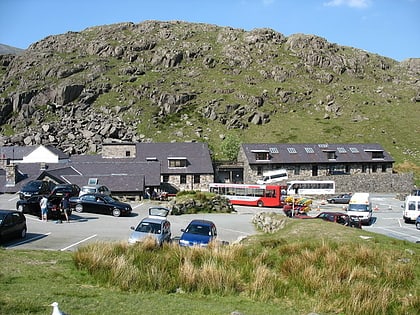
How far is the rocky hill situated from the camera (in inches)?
4358

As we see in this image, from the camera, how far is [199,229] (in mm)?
22375

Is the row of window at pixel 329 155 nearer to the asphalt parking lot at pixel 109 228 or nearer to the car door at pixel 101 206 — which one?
the asphalt parking lot at pixel 109 228

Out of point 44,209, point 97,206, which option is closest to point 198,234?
point 44,209

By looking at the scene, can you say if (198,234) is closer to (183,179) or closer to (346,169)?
(183,179)

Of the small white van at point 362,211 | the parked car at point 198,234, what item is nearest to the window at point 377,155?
the small white van at point 362,211

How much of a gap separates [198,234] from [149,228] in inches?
103

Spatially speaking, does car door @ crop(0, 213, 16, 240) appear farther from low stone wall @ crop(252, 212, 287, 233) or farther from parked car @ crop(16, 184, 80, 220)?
low stone wall @ crop(252, 212, 287, 233)

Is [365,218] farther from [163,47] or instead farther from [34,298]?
[163,47]

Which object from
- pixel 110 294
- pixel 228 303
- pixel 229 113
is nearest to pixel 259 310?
pixel 228 303

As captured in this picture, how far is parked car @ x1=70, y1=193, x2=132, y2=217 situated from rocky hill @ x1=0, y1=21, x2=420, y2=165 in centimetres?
6006

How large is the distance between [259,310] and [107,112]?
123867mm

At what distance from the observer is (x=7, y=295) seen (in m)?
10.4

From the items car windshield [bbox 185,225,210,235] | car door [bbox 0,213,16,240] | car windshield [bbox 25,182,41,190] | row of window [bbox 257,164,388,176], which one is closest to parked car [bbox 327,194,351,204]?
row of window [bbox 257,164,388,176]

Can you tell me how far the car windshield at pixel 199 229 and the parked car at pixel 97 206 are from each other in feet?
44.8
